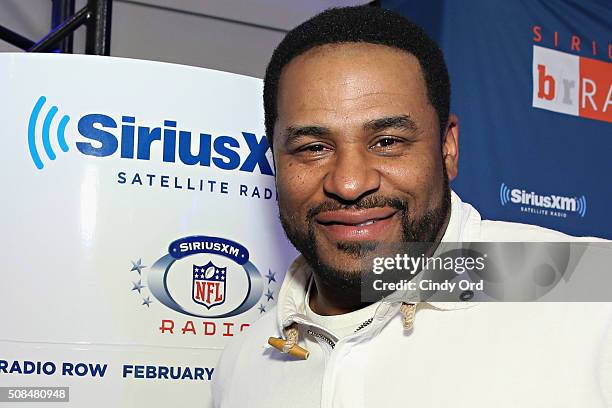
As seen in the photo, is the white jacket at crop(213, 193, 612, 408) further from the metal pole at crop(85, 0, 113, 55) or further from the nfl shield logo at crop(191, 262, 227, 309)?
the metal pole at crop(85, 0, 113, 55)

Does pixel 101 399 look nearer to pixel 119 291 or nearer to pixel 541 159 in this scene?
pixel 119 291

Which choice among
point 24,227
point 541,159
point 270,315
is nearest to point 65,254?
point 24,227

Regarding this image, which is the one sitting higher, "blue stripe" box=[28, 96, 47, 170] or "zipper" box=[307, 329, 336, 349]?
"blue stripe" box=[28, 96, 47, 170]

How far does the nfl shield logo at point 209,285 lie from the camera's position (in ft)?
4.83

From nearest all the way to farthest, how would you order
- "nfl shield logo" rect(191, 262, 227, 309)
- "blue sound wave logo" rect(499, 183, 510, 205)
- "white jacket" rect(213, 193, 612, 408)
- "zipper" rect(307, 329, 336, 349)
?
1. "white jacket" rect(213, 193, 612, 408)
2. "zipper" rect(307, 329, 336, 349)
3. "nfl shield logo" rect(191, 262, 227, 309)
4. "blue sound wave logo" rect(499, 183, 510, 205)

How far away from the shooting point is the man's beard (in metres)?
1.12

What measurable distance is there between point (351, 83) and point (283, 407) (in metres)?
0.49

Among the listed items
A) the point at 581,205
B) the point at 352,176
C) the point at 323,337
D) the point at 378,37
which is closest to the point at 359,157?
the point at 352,176

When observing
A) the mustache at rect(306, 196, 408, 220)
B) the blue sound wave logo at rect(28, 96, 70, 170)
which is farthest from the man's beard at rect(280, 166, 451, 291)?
the blue sound wave logo at rect(28, 96, 70, 170)

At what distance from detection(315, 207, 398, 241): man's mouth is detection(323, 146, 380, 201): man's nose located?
3cm

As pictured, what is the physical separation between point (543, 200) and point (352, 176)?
2267 millimetres

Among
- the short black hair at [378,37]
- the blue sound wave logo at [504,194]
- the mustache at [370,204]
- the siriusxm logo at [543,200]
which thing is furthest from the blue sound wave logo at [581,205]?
the mustache at [370,204]

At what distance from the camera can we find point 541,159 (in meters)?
3.20

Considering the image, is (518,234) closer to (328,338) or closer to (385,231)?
(385,231)
